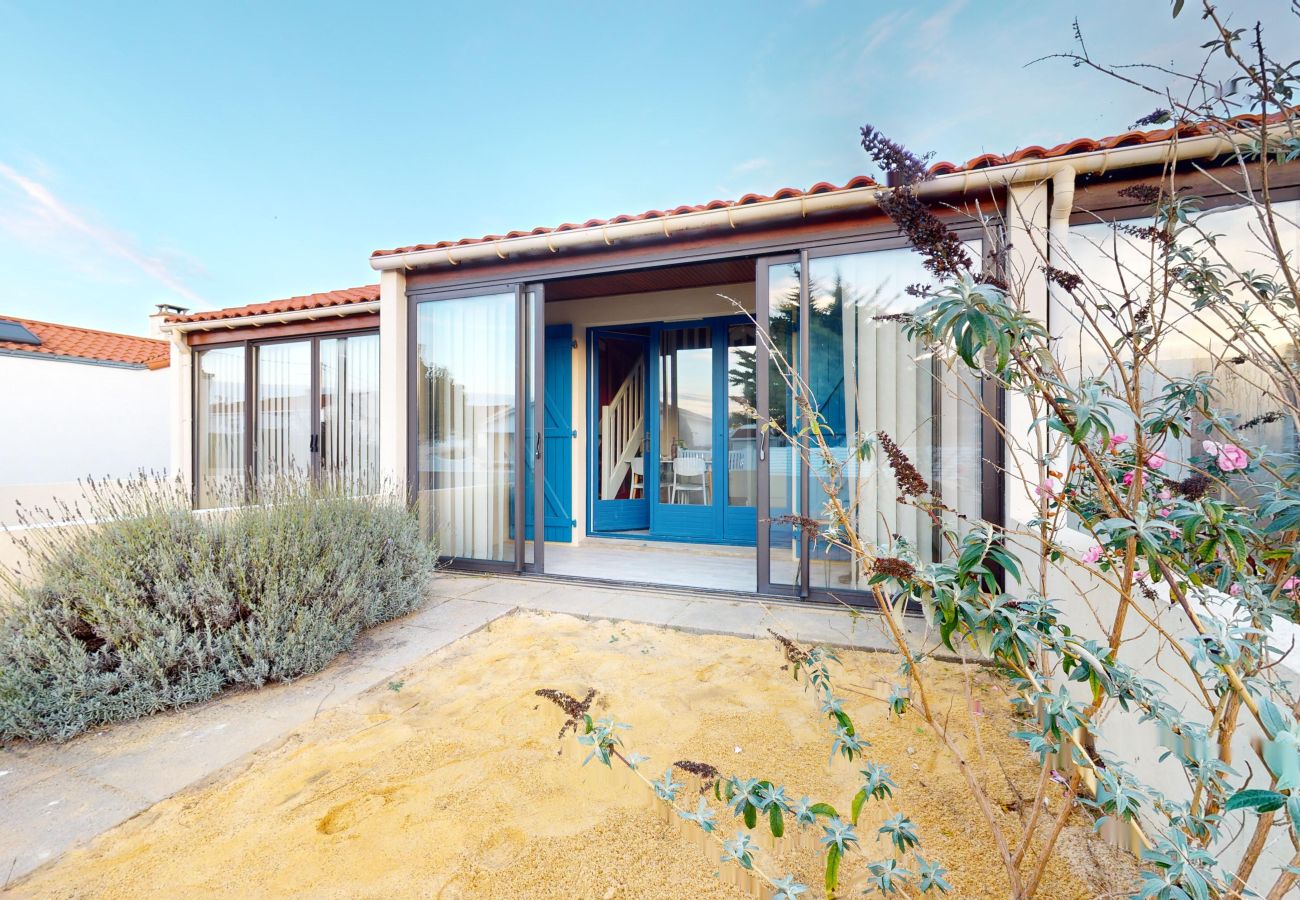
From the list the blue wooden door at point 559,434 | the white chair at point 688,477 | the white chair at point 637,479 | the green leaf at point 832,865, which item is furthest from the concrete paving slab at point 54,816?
the white chair at point 637,479

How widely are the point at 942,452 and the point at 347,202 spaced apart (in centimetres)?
1228

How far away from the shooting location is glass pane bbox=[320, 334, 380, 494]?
226 inches

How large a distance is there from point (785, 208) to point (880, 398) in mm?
1439

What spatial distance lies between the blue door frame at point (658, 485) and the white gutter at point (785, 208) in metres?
1.93

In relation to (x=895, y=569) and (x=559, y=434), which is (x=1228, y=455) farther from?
(x=559, y=434)

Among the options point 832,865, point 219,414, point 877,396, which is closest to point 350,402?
point 219,414

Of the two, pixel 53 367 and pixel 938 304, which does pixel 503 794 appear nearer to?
pixel 938 304

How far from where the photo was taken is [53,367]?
31.7 feet

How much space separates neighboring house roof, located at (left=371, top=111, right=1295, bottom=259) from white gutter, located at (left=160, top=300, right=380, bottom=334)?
1090mm

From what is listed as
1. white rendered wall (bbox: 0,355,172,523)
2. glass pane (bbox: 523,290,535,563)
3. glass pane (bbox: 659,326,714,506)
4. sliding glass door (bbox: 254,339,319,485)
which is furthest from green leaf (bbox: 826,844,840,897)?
white rendered wall (bbox: 0,355,172,523)

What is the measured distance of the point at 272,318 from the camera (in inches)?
227

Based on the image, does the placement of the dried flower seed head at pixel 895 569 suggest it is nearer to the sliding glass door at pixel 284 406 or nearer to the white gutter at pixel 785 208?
the white gutter at pixel 785 208

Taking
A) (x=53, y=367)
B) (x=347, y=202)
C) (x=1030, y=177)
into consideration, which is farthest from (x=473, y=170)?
(x=1030, y=177)

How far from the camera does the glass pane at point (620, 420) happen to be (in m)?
6.32
